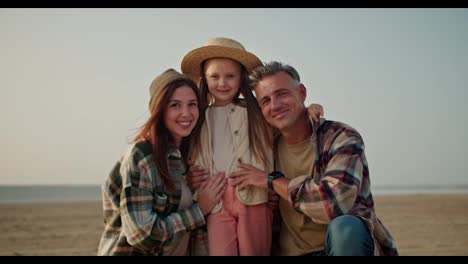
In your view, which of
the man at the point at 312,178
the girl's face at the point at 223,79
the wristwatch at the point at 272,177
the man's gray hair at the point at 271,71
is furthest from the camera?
the girl's face at the point at 223,79

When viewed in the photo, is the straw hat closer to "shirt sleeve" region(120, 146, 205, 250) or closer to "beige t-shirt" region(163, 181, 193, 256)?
"shirt sleeve" region(120, 146, 205, 250)

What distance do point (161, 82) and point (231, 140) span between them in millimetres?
773

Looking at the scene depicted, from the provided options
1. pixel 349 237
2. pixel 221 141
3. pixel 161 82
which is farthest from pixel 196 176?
pixel 349 237

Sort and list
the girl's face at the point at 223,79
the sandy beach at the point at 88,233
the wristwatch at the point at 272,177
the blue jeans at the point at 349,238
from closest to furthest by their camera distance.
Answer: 1. the blue jeans at the point at 349,238
2. the wristwatch at the point at 272,177
3. the girl's face at the point at 223,79
4. the sandy beach at the point at 88,233

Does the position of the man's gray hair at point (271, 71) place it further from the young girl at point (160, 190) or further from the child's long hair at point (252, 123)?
the young girl at point (160, 190)

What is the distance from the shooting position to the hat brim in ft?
13.4

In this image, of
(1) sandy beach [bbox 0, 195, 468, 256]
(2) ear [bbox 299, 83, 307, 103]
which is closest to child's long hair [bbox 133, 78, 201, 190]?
(2) ear [bbox 299, 83, 307, 103]

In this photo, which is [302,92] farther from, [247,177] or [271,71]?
[247,177]

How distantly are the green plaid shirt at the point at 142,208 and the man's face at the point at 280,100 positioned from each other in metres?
0.83

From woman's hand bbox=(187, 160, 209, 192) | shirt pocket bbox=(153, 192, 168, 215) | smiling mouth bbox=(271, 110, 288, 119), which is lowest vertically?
shirt pocket bbox=(153, 192, 168, 215)

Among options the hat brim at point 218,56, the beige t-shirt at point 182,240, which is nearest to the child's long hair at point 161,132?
the beige t-shirt at point 182,240

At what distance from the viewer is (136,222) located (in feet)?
10.5

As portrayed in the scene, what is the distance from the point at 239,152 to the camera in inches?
152

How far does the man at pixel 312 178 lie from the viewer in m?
3.12
